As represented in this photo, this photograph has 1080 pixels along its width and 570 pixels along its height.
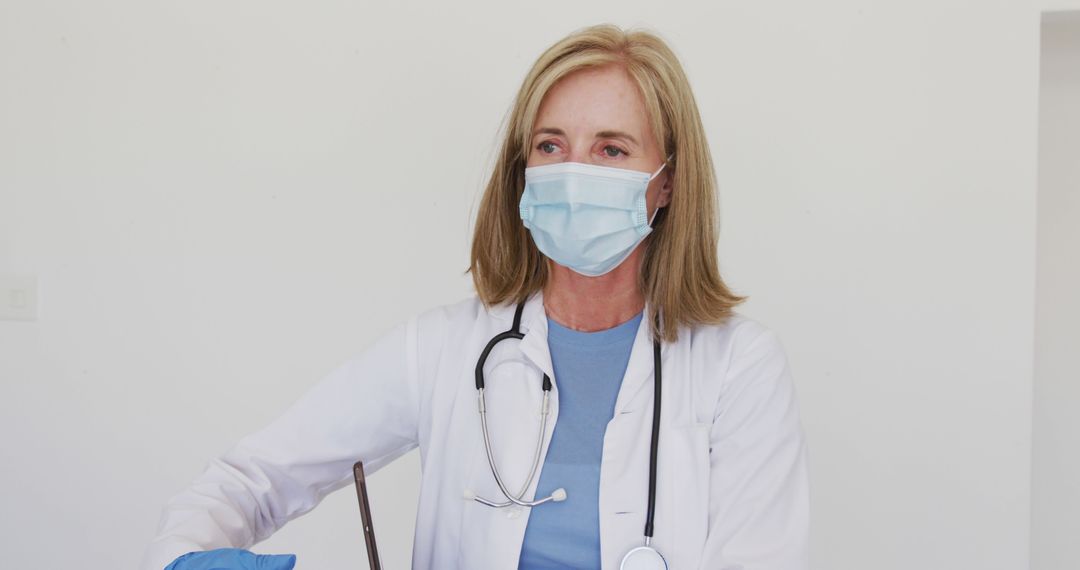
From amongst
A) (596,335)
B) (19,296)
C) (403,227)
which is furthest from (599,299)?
(19,296)

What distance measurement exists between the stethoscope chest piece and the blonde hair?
312 mm

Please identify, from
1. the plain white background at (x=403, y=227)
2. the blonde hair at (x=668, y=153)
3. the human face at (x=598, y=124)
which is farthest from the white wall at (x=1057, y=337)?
the human face at (x=598, y=124)

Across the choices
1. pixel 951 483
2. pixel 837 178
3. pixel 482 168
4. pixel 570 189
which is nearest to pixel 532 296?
pixel 570 189

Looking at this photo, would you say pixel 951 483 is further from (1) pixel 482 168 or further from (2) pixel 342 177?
(2) pixel 342 177

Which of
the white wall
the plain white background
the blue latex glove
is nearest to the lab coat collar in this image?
the blue latex glove

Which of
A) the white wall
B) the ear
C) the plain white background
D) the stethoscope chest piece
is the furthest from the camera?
the white wall

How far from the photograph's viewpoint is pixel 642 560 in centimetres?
124

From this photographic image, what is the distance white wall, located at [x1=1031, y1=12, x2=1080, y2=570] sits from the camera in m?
2.17

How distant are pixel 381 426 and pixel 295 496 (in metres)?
0.16

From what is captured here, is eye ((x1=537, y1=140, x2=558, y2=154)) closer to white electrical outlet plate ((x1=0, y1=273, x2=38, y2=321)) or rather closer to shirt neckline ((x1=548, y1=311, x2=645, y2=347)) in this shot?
shirt neckline ((x1=548, y1=311, x2=645, y2=347))

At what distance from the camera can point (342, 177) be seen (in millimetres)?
2178

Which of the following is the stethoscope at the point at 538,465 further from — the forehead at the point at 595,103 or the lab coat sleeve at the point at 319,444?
the forehead at the point at 595,103

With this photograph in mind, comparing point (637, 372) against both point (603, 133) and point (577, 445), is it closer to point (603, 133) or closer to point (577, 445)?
point (577, 445)

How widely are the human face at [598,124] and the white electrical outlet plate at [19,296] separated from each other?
4.67ft
